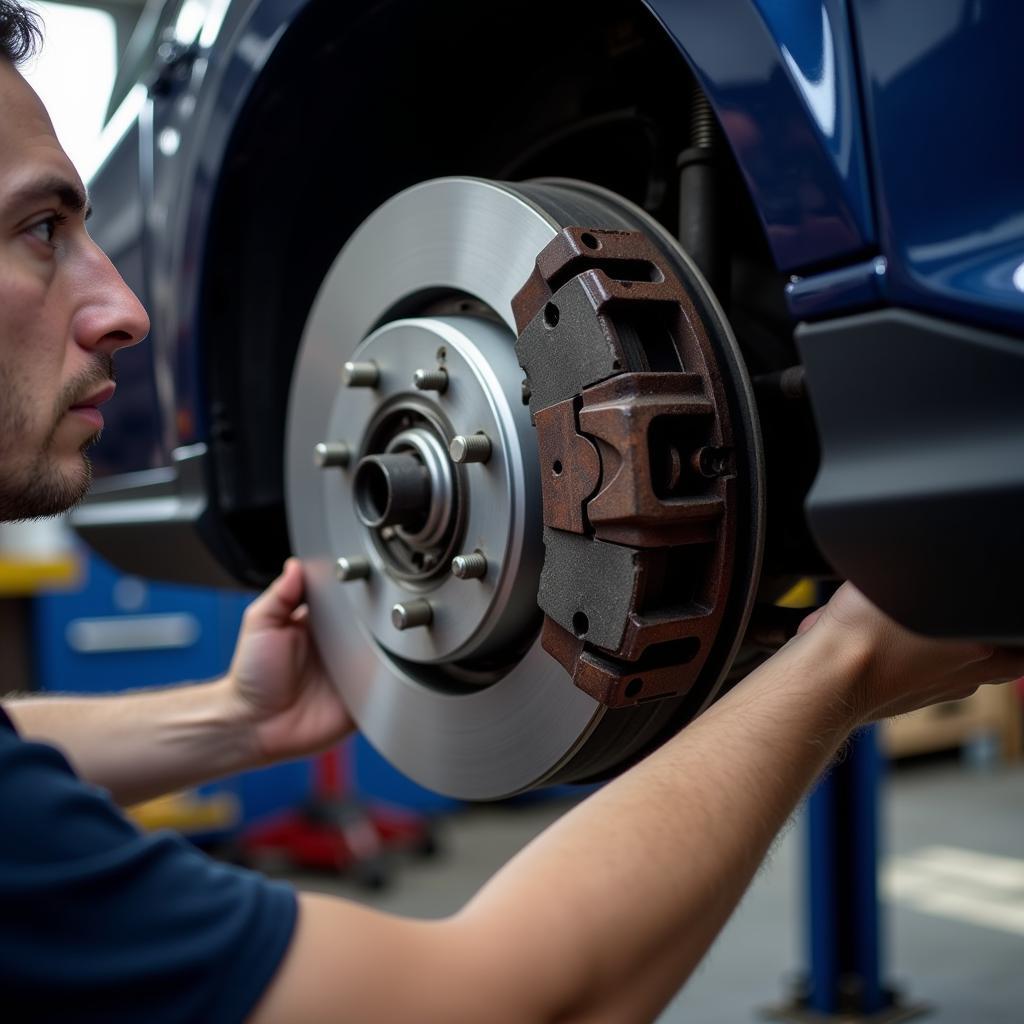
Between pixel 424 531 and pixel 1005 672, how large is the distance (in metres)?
0.32

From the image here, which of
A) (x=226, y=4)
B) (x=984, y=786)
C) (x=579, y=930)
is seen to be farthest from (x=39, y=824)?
(x=984, y=786)

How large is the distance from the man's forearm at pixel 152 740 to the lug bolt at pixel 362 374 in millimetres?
370

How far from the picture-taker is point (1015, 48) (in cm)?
42

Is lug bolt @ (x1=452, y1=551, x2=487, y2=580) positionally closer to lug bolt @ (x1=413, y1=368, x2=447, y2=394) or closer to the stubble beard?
lug bolt @ (x1=413, y1=368, x2=447, y2=394)

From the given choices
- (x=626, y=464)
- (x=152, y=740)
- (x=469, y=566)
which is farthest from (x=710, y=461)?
(x=152, y=740)

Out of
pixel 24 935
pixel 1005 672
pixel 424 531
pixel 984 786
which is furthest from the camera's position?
pixel 984 786

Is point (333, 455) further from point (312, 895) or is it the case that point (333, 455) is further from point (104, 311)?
point (312, 895)

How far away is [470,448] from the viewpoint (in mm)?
609

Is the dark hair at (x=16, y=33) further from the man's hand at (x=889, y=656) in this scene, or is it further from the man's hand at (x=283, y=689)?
the man's hand at (x=889, y=656)

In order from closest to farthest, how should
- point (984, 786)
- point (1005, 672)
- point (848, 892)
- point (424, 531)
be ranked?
point (1005, 672) < point (424, 531) < point (848, 892) < point (984, 786)

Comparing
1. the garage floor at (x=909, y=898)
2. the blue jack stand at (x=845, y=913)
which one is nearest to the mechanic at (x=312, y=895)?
the garage floor at (x=909, y=898)

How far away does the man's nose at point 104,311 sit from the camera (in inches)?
22.8

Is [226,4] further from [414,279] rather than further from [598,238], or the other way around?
[598,238]

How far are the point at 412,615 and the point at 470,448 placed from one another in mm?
120
